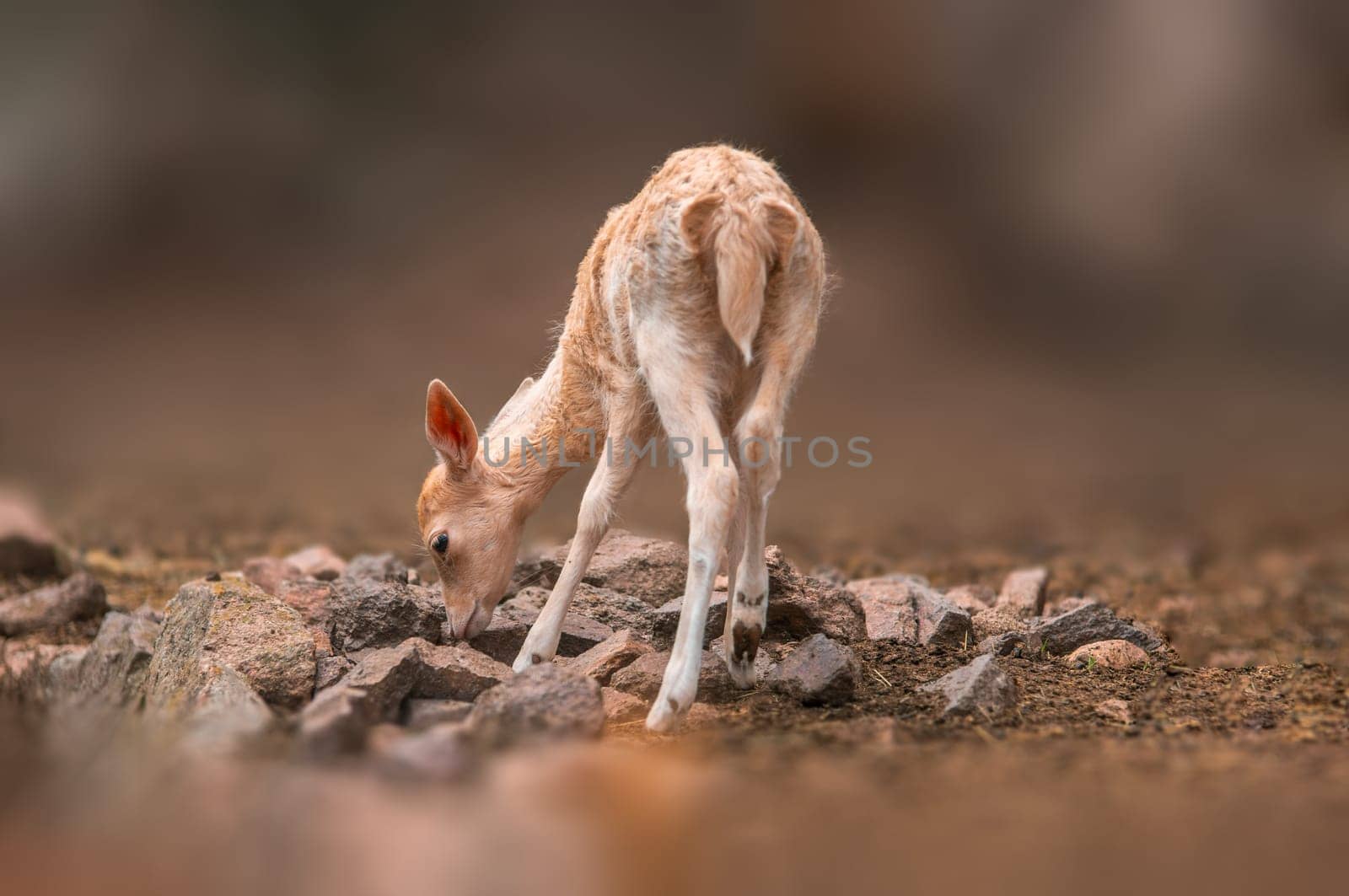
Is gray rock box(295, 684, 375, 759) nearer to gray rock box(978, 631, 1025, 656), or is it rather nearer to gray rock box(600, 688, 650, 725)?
gray rock box(600, 688, 650, 725)

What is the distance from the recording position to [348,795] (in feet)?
13.8

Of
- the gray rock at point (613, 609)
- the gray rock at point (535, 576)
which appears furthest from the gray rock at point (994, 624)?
the gray rock at point (535, 576)

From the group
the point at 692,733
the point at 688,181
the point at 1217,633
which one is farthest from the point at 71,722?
the point at 1217,633

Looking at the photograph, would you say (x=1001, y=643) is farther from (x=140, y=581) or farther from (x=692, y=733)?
(x=140, y=581)

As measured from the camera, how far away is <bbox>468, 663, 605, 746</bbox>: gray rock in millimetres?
5512

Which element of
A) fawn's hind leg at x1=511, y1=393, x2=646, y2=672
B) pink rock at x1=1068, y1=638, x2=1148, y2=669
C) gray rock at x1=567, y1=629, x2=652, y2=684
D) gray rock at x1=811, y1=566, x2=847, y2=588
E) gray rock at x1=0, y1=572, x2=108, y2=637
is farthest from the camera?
gray rock at x1=811, y1=566, x2=847, y2=588

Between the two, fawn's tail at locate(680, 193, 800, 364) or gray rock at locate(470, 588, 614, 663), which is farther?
gray rock at locate(470, 588, 614, 663)

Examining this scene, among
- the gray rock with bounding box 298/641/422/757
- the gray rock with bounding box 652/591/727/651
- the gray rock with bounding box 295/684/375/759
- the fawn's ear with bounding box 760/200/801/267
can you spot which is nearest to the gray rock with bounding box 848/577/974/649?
the gray rock with bounding box 652/591/727/651

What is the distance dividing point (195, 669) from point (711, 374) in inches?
139

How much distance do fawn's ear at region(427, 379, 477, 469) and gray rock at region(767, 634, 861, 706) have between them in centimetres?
262

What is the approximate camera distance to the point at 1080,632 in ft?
25.8

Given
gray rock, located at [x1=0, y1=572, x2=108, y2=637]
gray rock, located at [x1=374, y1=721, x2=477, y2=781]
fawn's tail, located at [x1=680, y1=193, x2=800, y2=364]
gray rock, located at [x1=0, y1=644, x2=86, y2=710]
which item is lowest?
gray rock, located at [x1=374, y1=721, x2=477, y2=781]

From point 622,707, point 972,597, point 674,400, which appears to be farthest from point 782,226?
point 972,597

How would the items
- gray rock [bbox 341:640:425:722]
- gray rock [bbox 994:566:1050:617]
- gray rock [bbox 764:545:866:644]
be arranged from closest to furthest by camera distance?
gray rock [bbox 341:640:425:722]
gray rock [bbox 764:545:866:644]
gray rock [bbox 994:566:1050:617]
